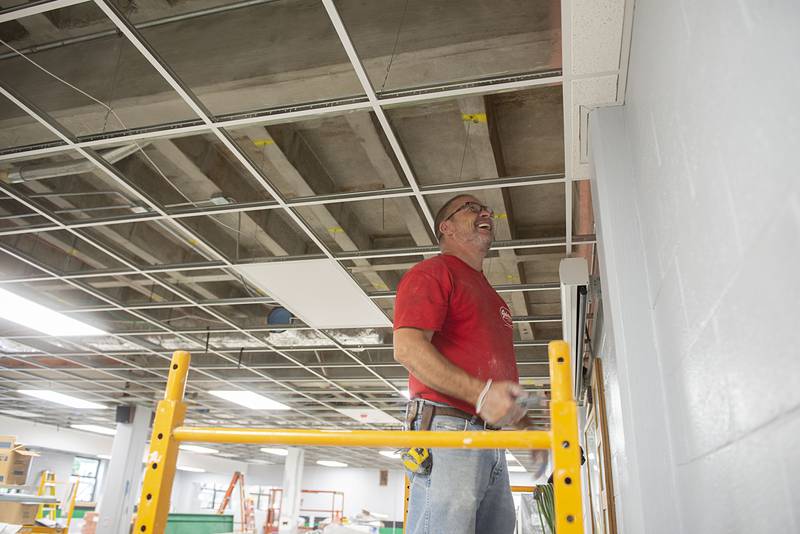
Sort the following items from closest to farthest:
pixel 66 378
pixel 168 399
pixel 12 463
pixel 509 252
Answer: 1. pixel 168 399
2. pixel 509 252
3. pixel 12 463
4. pixel 66 378

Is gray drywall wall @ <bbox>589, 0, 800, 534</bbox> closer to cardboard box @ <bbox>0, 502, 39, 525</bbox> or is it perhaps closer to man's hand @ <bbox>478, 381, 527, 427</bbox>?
man's hand @ <bbox>478, 381, 527, 427</bbox>

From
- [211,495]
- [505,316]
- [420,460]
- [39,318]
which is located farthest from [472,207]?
[211,495]

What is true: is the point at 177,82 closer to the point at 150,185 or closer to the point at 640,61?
the point at 150,185

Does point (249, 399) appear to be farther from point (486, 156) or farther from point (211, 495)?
point (211, 495)

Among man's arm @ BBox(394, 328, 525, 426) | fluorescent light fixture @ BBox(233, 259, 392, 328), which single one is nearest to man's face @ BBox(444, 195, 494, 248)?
man's arm @ BBox(394, 328, 525, 426)

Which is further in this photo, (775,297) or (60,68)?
(60,68)

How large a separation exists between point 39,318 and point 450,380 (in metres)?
6.21

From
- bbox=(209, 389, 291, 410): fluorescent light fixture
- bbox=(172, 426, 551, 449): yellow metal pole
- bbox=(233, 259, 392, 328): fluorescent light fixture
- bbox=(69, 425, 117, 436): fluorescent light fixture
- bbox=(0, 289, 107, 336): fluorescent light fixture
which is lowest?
bbox=(172, 426, 551, 449): yellow metal pole

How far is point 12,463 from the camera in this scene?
716 cm

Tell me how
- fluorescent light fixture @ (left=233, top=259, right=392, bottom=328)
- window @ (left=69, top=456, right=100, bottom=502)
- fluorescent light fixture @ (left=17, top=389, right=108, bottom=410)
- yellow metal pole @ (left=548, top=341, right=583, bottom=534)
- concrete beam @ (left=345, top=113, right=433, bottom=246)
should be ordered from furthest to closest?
window @ (left=69, top=456, right=100, bottom=502) < fluorescent light fixture @ (left=17, top=389, right=108, bottom=410) < fluorescent light fixture @ (left=233, top=259, right=392, bottom=328) < concrete beam @ (left=345, top=113, right=433, bottom=246) < yellow metal pole @ (left=548, top=341, right=583, bottom=534)

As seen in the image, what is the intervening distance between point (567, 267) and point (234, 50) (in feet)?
8.70

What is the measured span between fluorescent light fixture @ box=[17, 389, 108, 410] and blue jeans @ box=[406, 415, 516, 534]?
1090 cm

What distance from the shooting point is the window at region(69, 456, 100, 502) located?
1781cm

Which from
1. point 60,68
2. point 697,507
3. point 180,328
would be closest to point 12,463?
point 180,328
